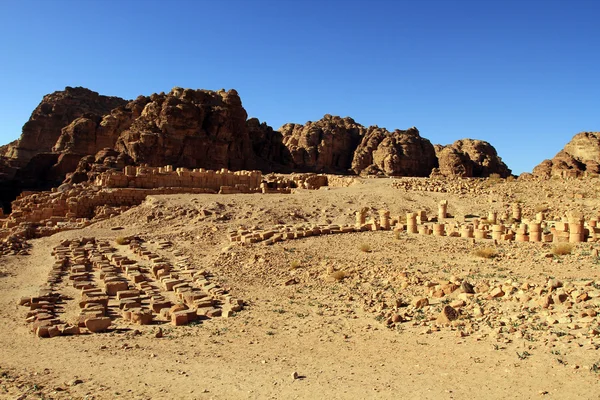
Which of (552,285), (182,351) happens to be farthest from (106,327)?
(552,285)

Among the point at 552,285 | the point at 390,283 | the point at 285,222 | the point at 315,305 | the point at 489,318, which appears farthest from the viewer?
the point at 285,222

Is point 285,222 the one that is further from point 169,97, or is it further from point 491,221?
point 169,97

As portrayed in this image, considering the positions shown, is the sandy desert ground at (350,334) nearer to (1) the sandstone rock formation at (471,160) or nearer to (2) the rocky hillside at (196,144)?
(2) the rocky hillside at (196,144)

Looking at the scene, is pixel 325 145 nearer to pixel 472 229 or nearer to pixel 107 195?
pixel 107 195

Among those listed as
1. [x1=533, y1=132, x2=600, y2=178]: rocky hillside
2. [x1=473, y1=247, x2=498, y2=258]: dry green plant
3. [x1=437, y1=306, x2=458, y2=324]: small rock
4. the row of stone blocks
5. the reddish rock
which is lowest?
the reddish rock

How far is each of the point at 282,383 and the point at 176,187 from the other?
77.1ft

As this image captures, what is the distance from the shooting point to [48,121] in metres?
62.8

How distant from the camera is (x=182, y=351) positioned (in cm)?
763

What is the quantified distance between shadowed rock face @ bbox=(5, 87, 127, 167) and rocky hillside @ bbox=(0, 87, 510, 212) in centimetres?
12

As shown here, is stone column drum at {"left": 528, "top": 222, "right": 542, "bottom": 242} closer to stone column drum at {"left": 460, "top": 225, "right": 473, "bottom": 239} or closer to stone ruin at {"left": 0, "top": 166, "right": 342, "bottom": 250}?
stone column drum at {"left": 460, "top": 225, "right": 473, "bottom": 239}

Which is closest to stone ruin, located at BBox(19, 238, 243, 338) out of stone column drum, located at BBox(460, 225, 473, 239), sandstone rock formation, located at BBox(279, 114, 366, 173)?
stone column drum, located at BBox(460, 225, 473, 239)

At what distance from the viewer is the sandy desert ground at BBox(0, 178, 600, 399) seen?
19.9 ft

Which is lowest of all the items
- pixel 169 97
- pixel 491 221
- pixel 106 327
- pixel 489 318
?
pixel 106 327

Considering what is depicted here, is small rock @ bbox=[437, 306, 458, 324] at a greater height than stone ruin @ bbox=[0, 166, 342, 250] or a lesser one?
lesser
